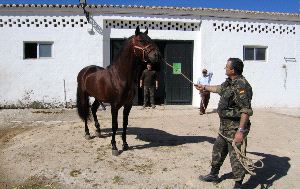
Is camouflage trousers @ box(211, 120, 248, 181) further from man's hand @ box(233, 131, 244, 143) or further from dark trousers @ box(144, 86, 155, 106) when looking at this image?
dark trousers @ box(144, 86, 155, 106)

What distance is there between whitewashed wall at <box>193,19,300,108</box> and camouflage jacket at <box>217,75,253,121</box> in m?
9.59

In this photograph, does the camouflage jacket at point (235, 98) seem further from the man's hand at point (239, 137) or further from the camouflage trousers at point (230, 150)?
the man's hand at point (239, 137)

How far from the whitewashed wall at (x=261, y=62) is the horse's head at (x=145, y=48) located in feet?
27.7

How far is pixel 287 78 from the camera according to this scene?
1567 cm

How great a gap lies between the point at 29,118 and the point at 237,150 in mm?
8107

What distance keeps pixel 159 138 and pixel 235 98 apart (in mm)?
3486

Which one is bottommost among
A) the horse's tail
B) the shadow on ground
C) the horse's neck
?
Answer: the shadow on ground

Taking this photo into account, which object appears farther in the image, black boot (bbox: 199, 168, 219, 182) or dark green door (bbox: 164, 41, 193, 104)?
dark green door (bbox: 164, 41, 193, 104)

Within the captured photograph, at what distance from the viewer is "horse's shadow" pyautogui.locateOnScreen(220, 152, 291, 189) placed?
5.79 meters

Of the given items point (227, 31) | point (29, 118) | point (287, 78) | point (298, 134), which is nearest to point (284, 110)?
point (287, 78)

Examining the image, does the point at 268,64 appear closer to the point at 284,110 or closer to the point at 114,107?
the point at 284,110

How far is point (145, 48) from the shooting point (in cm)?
636

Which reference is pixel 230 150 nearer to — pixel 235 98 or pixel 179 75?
pixel 235 98

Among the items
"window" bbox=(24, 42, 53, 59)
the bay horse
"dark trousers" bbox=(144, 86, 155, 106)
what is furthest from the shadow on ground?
"window" bbox=(24, 42, 53, 59)
